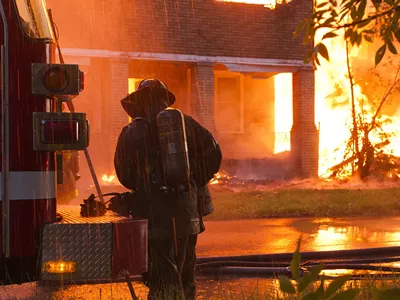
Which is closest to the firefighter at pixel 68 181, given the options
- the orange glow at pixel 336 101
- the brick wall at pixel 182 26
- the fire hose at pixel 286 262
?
the fire hose at pixel 286 262

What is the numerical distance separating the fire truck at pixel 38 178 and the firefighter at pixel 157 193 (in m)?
0.52

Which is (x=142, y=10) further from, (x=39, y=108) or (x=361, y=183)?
(x=39, y=108)

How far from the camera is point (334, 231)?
9383mm

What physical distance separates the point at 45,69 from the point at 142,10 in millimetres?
13150

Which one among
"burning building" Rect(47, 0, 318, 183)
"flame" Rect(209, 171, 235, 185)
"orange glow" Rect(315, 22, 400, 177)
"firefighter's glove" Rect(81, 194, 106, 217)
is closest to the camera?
"firefighter's glove" Rect(81, 194, 106, 217)

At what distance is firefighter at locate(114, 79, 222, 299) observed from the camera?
4145 millimetres

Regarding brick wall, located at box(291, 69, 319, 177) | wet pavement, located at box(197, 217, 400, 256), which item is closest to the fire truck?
wet pavement, located at box(197, 217, 400, 256)

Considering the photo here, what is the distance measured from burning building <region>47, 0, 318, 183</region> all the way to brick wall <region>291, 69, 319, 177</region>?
0.03 metres

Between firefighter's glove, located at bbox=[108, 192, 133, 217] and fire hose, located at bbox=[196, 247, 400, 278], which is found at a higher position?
firefighter's glove, located at bbox=[108, 192, 133, 217]

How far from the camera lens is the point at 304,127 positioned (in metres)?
18.1

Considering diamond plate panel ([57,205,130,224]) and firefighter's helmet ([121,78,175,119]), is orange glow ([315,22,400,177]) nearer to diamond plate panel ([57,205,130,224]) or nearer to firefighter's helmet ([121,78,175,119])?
firefighter's helmet ([121,78,175,119])

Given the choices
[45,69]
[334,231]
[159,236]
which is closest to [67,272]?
[159,236]

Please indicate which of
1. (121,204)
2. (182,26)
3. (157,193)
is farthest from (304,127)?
(121,204)

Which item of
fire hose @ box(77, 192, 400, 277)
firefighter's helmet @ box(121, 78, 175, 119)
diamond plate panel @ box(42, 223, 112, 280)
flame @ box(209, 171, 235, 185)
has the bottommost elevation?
fire hose @ box(77, 192, 400, 277)
